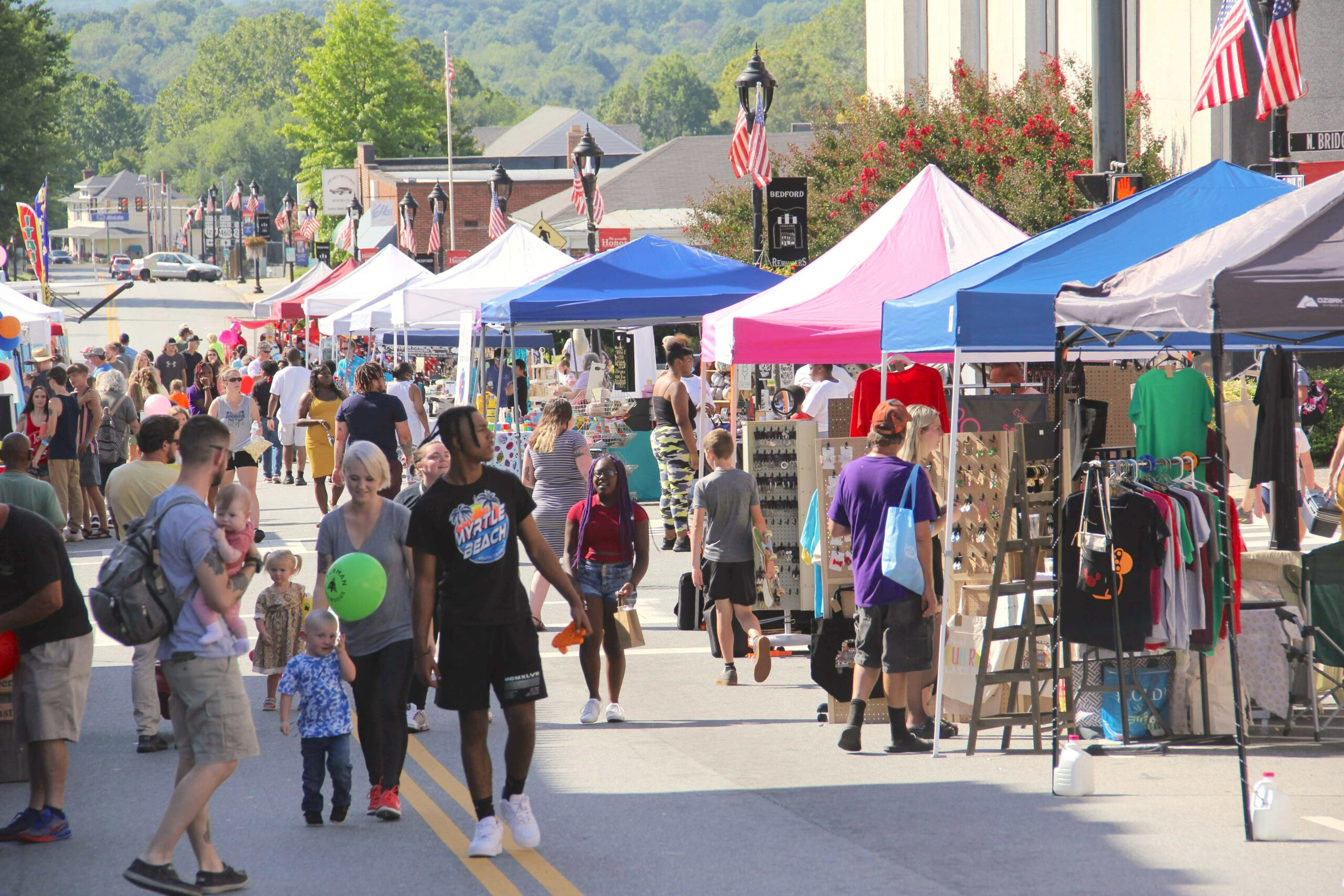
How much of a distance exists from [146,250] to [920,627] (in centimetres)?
17437

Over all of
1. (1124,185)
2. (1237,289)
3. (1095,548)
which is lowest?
(1095,548)

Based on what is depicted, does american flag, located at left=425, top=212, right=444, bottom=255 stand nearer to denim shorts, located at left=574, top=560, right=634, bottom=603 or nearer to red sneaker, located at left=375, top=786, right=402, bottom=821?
denim shorts, located at left=574, top=560, right=634, bottom=603

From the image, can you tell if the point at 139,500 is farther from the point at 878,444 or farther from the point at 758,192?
the point at 758,192

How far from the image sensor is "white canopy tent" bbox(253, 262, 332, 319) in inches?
1586

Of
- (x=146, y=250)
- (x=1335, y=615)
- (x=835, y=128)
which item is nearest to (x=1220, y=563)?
(x=1335, y=615)

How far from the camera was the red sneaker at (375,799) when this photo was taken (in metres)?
6.86

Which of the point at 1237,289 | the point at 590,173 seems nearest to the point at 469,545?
the point at 1237,289

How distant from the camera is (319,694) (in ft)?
21.8

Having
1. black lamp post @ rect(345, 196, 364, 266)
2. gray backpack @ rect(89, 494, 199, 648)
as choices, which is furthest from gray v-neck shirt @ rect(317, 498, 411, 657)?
black lamp post @ rect(345, 196, 364, 266)

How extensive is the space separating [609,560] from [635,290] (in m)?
7.67

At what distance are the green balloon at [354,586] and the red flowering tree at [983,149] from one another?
16176 mm

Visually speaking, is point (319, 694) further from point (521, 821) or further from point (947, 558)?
point (947, 558)

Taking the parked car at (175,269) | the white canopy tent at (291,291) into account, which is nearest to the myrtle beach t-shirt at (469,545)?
the white canopy tent at (291,291)

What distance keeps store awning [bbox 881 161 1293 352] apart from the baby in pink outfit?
4.11 m
